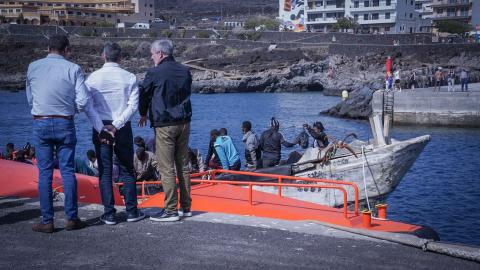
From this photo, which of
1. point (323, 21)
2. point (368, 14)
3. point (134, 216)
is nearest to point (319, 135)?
point (134, 216)

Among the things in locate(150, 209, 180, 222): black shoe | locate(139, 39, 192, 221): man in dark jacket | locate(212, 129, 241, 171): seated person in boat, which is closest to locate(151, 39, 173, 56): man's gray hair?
locate(139, 39, 192, 221): man in dark jacket

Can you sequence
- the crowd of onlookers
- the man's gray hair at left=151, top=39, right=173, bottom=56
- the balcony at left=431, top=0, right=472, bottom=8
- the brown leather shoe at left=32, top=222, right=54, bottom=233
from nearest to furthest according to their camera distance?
the brown leather shoe at left=32, top=222, right=54, bottom=233
the man's gray hair at left=151, top=39, right=173, bottom=56
the crowd of onlookers
the balcony at left=431, top=0, right=472, bottom=8

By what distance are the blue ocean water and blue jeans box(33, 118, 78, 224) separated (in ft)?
39.8

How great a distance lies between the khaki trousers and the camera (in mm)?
7311

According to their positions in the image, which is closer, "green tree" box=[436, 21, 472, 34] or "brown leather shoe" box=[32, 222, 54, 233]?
"brown leather shoe" box=[32, 222, 54, 233]

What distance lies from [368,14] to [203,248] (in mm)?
115898

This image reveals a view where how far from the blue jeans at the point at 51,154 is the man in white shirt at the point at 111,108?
0.43m

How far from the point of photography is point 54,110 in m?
6.88

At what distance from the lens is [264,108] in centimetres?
6631

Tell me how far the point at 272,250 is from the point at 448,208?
15.0 m

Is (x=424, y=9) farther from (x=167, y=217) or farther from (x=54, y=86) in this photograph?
(x=54, y=86)

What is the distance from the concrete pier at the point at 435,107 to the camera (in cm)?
4300

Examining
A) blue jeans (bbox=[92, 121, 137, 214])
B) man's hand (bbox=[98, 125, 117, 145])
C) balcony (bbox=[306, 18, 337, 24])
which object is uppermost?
balcony (bbox=[306, 18, 337, 24])

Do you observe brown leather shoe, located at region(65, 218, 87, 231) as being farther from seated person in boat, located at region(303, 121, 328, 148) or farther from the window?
the window
